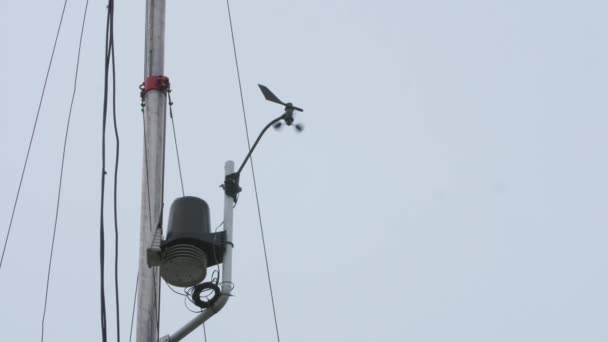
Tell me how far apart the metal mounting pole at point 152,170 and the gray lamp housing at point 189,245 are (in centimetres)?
20

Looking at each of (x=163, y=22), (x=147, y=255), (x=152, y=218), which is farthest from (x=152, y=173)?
(x=163, y=22)

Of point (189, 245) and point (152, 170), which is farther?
point (152, 170)

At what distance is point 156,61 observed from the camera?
838 centimetres

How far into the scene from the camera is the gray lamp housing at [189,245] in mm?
6824

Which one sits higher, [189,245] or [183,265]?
[189,245]

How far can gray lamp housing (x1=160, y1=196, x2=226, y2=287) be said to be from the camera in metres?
6.82

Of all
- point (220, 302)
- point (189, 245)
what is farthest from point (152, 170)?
point (220, 302)

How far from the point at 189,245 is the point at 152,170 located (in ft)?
3.06

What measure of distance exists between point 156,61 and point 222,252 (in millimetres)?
2110

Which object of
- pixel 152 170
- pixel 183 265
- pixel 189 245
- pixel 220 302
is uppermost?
pixel 152 170

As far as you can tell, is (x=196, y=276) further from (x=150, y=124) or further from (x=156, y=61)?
(x=156, y=61)

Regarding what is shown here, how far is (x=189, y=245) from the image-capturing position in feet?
22.6

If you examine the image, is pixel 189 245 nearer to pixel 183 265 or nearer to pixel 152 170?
pixel 183 265

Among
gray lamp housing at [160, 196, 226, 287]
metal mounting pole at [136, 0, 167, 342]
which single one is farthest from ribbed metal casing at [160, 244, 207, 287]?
metal mounting pole at [136, 0, 167, 342]
